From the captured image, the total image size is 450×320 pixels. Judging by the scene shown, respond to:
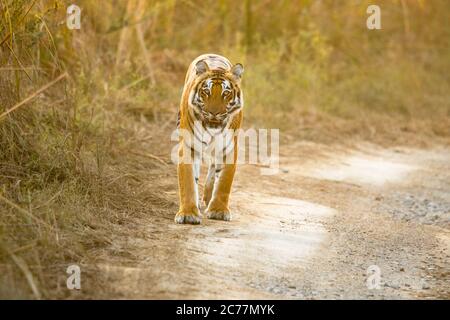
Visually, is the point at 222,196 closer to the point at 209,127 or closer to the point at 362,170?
the point at 209,127

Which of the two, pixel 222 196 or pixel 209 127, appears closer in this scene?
pixel 209 127

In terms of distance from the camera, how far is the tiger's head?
6035mm

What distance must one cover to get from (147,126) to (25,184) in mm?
3736

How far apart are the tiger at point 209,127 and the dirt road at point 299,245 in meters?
0.16

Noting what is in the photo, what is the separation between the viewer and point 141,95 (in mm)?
9578

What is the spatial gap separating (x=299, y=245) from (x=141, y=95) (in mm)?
4297

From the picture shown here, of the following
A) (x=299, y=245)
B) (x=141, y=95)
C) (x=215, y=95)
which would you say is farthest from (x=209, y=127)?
(x=141, y=95)

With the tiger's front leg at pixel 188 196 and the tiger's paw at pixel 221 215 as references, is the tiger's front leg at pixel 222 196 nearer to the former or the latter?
the tiger's paw at pixel 221 215

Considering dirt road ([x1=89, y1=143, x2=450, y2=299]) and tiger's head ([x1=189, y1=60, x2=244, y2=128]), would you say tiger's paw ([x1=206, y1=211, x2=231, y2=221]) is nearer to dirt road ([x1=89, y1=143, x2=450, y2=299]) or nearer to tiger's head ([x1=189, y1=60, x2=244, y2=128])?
dirt road ([x1=89, y1=143, x2=450, y2=299])

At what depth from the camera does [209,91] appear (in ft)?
19.9

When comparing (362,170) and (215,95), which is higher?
(215,95)

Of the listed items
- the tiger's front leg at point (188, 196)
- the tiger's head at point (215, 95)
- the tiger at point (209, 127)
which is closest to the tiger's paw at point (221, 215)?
the tiger at point (209, 127)

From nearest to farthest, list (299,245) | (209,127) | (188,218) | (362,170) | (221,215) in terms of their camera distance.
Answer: (299,245)
(188,218)
(209,127)
(221,215)
(362,170)
